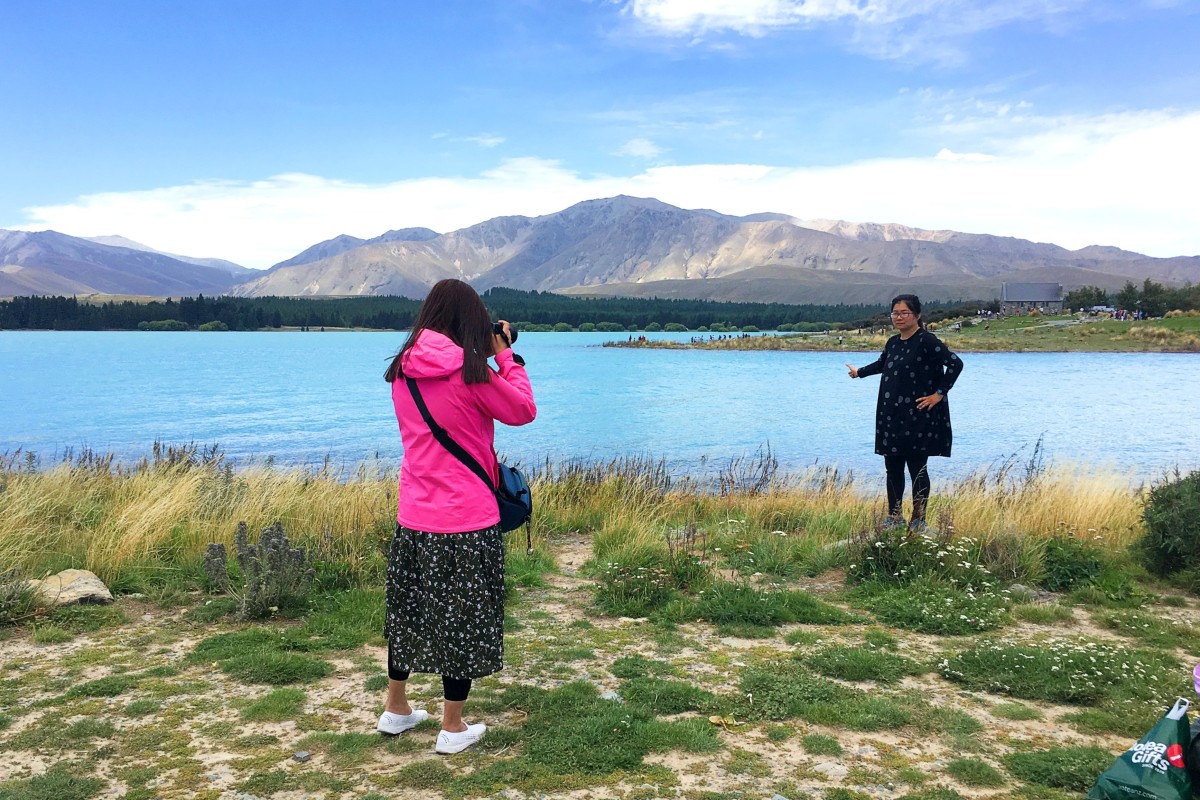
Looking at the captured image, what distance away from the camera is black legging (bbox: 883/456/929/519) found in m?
6.77

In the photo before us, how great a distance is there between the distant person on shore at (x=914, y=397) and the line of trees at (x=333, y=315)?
126546 millimetres

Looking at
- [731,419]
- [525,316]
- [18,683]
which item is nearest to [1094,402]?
[731,419]

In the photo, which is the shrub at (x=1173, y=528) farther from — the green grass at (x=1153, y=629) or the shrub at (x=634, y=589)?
the shrub at (x=634, y=589)

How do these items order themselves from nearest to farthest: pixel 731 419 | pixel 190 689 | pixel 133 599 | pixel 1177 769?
pixel 1177 769, pixel 190 689, pixel 133 599, pixel 731 419

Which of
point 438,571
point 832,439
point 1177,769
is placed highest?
point 438,571

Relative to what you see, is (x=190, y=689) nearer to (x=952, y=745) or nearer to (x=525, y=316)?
(x=952, y=745)

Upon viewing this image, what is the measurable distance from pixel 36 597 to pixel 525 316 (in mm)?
152644

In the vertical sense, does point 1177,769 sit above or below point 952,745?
above

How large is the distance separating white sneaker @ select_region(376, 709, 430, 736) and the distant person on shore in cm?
435

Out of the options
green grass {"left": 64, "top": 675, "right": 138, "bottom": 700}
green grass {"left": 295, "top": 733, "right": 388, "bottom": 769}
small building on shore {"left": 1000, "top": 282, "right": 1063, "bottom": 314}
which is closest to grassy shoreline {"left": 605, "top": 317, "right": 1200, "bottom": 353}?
small building on shore {"left": 1000, "top": 282, "right": 1063, "bottom": 314}

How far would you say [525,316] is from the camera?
157 metres

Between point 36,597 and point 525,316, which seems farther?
point 525,316

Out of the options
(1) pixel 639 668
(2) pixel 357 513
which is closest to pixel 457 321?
(1) pixel 639 668

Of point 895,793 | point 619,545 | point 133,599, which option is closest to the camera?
point 895,793
